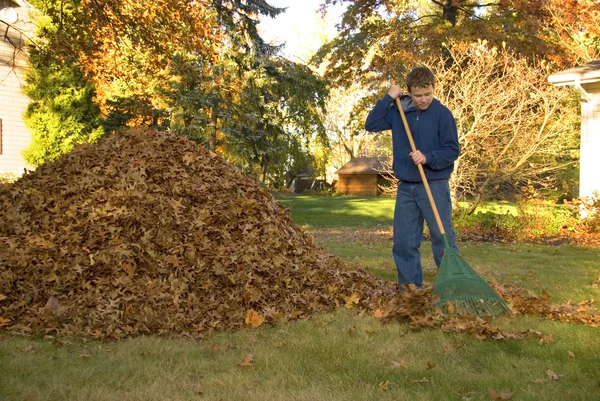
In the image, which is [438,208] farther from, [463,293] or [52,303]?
[52,303]

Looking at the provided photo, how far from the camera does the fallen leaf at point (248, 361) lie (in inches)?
135

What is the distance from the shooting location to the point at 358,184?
38.7 m

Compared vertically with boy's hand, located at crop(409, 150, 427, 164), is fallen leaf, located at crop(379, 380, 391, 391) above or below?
below

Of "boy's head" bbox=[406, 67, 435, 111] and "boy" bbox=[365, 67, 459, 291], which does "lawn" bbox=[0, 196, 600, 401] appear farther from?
Result: "boy's head" bbox=[406, 67, 435, 111]

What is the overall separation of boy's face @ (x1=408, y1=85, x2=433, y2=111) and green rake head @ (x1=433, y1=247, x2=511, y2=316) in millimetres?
1310

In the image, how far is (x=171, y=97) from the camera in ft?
55.3

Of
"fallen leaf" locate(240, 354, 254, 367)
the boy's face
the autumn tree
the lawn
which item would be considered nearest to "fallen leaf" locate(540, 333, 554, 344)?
the lawn

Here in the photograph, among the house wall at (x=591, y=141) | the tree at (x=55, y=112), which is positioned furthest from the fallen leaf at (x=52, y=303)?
the tree at (x=55, y=112)

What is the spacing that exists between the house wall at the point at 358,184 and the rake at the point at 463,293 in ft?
109

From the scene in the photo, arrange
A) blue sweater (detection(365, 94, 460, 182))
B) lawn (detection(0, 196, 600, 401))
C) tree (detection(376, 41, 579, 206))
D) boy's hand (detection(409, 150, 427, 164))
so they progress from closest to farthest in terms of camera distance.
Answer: lawn (detection(0, 196, 600, 401)) < boy's hand (detection(409, 150, 427, 164)) < blue sweater (detection(365, 94, 460, 182)) < tree (detection(376, 41, 579, 206))

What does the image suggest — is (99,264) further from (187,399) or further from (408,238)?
(408,238)

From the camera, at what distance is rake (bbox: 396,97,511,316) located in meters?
4.23

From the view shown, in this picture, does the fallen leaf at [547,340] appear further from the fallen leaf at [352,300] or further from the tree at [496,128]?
the tree at [496,128]

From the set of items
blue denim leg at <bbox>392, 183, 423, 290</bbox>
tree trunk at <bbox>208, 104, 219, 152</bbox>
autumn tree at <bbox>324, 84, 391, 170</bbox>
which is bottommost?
blue denim leg at <bbox>392, 183, 423, 290</bbox>
